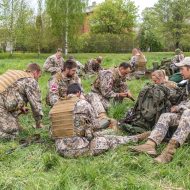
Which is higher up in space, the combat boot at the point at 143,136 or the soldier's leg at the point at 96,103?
the soldier's leg at the point at 96,103

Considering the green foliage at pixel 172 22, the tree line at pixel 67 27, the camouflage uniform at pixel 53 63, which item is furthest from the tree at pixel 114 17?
the camouflage uniform at pixel 53 63

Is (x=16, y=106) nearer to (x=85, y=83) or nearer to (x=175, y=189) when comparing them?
(x=175, y=189)

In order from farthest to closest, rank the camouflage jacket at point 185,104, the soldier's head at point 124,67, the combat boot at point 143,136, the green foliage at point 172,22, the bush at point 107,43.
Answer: the bush at point 107,43, the green foliage at point 172,22, the soldier's head at point 124,67, the combat boot at point 143,136, the camouflage jacket at point 185,104

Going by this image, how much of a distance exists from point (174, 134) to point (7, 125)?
2.86 meters

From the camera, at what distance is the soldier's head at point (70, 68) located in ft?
30.1

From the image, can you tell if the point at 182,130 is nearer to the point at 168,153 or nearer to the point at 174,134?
the point at 174,134

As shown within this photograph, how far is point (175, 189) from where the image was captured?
17.8ft

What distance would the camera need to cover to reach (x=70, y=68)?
9305mm

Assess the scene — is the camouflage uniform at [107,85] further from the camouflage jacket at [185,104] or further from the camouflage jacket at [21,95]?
the camouflage jacket at [185,104]

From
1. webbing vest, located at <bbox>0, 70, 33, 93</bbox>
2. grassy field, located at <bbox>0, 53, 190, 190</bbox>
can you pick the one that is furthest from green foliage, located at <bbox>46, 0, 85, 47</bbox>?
grassy field, located at <bbox>0, 53, 190, 190</bbox>

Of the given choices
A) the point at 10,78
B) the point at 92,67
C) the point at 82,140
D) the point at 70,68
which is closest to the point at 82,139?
the point at 82,140

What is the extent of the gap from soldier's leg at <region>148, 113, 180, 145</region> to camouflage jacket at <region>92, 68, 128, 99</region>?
2.89 m

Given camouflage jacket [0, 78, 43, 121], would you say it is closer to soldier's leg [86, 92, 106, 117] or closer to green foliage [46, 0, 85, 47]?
soldier's leg [86, 92, 106, 117]

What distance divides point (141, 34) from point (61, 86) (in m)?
56.3
